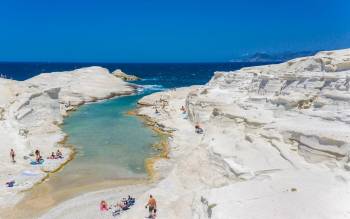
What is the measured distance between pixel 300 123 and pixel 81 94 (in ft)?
158

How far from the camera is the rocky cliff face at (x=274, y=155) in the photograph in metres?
16.8

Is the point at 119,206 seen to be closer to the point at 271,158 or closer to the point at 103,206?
the point at 103,206

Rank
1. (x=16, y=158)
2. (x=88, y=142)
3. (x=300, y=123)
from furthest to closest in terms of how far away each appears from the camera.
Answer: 1. (x=88, y=142)
2. (x=16, y=158)
3. (x=300, y=123)

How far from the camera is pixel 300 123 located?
26812mm

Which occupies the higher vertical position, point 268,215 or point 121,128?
point 268,215

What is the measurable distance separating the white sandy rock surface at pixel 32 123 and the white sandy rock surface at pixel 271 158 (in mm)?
5813

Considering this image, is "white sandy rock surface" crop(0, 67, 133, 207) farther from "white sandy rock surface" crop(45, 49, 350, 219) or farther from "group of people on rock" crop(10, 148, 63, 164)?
"white sandy rock surface" crop(45, 49, 350, 219)

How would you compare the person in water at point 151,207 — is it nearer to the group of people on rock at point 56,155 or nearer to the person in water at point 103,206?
the person in water at point 103,206

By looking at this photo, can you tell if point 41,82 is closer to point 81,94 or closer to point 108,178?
point 81,94

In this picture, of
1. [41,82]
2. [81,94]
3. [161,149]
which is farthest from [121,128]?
[41,82]

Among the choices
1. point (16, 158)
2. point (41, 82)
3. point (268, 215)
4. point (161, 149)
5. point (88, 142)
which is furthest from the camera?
point (41, 82)

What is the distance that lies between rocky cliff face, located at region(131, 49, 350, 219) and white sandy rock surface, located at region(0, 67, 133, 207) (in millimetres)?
8649

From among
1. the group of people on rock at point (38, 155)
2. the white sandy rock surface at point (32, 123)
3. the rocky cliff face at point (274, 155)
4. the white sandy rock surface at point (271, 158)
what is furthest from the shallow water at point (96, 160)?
the rocky cliff face at point (274, 155)

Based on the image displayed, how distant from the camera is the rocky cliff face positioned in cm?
1677
